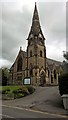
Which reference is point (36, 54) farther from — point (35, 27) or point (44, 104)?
point (44, 104)

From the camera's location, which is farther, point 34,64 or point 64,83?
point 34,64

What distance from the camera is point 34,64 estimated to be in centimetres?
6184

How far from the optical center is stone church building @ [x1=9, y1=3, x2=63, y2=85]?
203 feet

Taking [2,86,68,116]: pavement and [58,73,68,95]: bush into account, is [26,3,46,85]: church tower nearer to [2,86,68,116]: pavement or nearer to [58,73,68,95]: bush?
[2,86,68,116]: pavement

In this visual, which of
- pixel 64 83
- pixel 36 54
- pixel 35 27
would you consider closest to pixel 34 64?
pixel 36 54

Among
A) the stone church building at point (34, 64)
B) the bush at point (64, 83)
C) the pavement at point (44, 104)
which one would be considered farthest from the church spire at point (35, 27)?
the bush at point (64, 83)

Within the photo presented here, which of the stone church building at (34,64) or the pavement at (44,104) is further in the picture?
the stone church building at (34,64)

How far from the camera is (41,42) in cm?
6575

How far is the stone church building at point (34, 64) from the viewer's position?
61.8 metres

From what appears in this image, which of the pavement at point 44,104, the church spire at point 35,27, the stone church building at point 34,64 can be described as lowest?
the pavement at point 44,104

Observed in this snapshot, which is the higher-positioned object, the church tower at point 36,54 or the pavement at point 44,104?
the church tower at point 36,54

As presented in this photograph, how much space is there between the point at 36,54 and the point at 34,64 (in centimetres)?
292

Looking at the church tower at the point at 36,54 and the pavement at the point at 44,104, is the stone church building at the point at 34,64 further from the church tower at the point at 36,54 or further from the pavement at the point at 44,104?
the pavement at the point at 44,104

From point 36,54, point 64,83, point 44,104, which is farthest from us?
point 36,54
